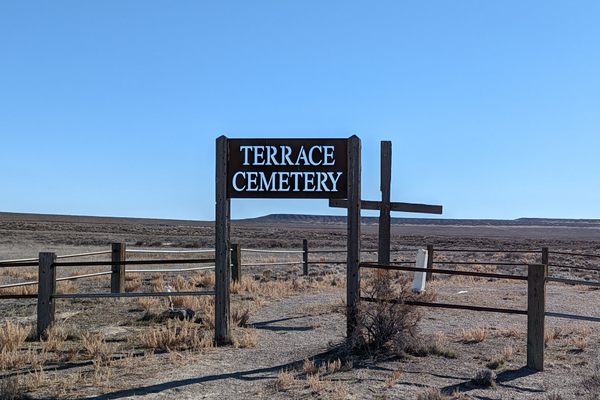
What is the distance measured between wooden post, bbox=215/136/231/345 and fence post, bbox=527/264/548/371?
3884 millimetres

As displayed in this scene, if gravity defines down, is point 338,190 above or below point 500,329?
above

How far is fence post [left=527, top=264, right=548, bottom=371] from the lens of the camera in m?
8.64

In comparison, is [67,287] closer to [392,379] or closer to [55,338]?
[55,338]

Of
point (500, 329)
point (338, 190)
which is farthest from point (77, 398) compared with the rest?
point (500, 329)

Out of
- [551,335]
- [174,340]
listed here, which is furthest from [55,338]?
[551,335]

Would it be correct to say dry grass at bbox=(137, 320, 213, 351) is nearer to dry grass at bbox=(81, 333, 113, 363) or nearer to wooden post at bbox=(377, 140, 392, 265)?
dry grass at bbox=(81, 333, 113, 363)

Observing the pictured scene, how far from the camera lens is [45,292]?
426 inches

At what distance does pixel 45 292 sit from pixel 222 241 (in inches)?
112

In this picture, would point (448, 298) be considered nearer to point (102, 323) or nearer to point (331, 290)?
point (331, 290)

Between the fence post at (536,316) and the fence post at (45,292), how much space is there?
21.6ft

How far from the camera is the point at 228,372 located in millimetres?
8359

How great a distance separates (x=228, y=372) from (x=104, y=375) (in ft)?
4.40

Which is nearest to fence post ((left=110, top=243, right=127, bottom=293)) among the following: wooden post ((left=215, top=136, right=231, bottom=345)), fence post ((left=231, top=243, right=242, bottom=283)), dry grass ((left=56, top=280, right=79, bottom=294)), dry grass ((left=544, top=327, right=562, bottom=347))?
dry grass ((left=56, top=280, right=79, bottom=294))

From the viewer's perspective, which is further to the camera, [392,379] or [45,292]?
[45,292]
